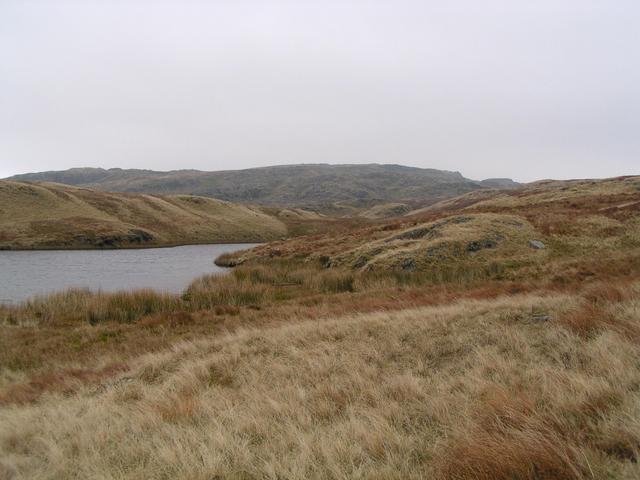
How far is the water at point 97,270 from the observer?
2669 cm

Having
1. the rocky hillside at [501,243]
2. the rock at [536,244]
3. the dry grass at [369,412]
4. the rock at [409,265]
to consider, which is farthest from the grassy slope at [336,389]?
the rock at [536,244]

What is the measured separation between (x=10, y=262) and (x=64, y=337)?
99.9 feet

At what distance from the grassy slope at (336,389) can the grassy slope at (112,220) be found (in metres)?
41.6

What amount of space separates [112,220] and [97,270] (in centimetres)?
3358

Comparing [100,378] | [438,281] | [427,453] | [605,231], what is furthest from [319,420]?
[605,231]

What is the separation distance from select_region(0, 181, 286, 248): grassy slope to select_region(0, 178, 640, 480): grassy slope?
41.6 m

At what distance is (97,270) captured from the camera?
34844mm

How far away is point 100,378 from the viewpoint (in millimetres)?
10070

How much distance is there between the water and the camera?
2669 centimetres

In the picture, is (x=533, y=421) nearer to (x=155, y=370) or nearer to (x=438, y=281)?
(x=155, y=370)

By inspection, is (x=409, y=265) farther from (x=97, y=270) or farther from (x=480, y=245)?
(x=97, y=270)

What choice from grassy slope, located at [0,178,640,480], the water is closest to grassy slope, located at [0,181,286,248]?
the water

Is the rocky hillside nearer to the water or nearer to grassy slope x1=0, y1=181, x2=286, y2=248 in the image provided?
the water

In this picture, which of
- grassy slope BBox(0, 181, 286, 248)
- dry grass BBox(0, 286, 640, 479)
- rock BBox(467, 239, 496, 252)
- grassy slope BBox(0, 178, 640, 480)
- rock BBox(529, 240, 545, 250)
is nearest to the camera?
dry grass BBox(0, 286, 640, 479)
